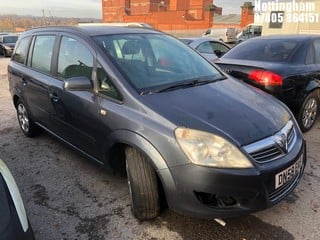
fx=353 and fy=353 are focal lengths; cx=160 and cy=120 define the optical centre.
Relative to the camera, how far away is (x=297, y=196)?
3375 mm

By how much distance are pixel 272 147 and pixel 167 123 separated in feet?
2.68

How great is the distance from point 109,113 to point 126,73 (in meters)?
0.38

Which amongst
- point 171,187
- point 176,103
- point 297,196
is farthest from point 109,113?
point 297,196

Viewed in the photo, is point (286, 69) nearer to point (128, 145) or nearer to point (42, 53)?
point (128, 145)

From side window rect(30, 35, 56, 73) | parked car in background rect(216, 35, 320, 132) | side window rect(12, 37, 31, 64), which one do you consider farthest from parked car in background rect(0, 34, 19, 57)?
parked car in background rect(216, 35, 320, 132)

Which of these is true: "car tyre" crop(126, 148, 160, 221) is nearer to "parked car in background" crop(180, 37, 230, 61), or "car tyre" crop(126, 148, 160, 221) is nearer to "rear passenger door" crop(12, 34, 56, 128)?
"rear passenger door" crop(12, 34, 56, 128)

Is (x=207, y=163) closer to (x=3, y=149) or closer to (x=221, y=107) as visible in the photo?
(x=221, y=107)

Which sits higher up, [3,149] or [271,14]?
[271,14]

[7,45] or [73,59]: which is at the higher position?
[73,59]

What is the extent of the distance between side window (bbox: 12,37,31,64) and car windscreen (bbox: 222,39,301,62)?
9.94 feet

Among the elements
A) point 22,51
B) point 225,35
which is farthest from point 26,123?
point 225,35

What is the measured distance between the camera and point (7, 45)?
23.2m

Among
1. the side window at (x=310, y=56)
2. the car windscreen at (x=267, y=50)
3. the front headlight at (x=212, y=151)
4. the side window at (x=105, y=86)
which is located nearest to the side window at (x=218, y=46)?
the car windscreen at (x=267, y=50)

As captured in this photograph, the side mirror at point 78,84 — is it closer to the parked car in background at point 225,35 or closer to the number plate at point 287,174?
the number plate at point 287,174
